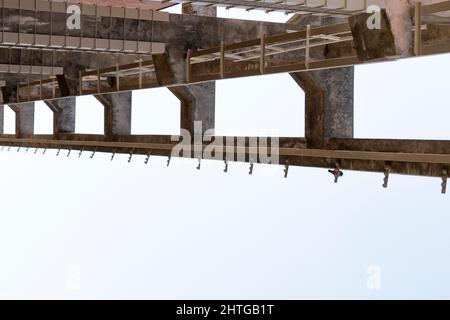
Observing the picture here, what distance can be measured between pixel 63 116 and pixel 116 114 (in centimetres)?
416

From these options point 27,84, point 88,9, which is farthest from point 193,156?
point 27,84

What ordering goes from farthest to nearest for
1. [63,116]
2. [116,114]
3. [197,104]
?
[63,116] → [116,114] → [197,104]

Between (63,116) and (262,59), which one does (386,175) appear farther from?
(63,116)

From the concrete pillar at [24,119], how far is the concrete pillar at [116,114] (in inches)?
308

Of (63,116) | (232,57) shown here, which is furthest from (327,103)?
(63,116)

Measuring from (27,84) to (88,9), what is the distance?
8.98m

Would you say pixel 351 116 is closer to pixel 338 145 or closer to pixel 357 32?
pixel 338 145

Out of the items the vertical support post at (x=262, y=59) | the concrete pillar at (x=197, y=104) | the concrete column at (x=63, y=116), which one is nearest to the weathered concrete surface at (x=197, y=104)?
the concrete pillar at (x=197, y=104)

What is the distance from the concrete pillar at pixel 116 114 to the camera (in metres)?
18.0

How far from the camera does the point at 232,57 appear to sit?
1290cm

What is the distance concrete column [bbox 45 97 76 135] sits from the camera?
70.9ft

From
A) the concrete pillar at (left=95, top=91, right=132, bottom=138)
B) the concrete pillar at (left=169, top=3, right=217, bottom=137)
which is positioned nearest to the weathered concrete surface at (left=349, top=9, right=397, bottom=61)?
the concrete pillar at (left=169, top=3, right=217, bottom=137)

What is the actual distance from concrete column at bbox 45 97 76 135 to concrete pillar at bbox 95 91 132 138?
12.3 feet

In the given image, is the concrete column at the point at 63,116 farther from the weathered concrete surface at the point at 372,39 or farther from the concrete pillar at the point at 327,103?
the weathered concrete surface at the point at 372,39
